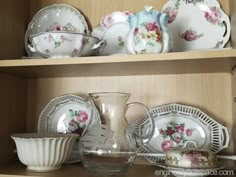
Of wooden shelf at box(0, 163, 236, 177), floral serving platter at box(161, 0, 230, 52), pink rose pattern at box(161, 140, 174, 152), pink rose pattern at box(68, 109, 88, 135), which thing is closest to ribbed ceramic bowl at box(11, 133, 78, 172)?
wooden shelf at box(0, 163, 236, 177)

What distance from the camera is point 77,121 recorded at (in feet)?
3.20

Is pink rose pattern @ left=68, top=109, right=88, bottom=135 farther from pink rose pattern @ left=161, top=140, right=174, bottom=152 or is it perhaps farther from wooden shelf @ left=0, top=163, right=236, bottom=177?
pink rose pattern @ left=161, top=140, right=174, bottom=152

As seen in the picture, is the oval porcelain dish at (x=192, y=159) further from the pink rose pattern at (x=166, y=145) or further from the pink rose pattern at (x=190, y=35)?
the pink rose pattern at (x=190, y=35)

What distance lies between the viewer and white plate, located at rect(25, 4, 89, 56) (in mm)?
1005

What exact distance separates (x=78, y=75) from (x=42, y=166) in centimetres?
30

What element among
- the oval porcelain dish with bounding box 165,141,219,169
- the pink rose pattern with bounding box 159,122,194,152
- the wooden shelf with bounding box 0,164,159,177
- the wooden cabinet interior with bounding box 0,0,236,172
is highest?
the wooden cabinet interior with bounding box 0,0,236,172

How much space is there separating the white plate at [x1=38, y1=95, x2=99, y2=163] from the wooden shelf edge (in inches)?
8.0

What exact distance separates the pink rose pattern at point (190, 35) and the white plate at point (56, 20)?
0.29 m

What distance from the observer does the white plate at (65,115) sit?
3.19ft

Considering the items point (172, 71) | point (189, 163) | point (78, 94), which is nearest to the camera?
point (189, 163)

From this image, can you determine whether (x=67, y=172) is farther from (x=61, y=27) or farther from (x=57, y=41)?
(x=61, y=27)

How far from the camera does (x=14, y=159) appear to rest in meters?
0.95

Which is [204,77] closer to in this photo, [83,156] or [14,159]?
[83,156]

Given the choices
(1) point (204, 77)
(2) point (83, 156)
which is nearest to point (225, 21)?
(1) point (204, 77)
